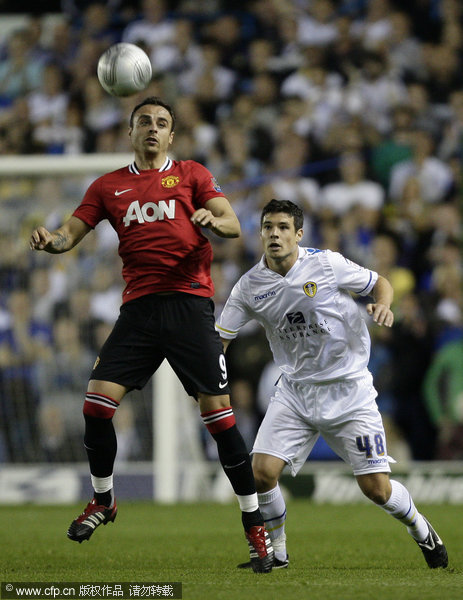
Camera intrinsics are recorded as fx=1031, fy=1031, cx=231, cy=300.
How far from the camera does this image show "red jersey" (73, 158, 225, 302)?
19.7 feet

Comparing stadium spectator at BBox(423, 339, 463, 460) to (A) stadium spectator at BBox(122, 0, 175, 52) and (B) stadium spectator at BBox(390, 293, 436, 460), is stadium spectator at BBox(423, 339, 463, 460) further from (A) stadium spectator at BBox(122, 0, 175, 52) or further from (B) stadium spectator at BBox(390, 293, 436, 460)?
(A) stadium spectator at BBox(122, 0, 175, 52)

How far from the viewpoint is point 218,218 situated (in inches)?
226

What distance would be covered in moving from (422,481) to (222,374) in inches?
273

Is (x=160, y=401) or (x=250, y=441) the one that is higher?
(x=160, y=401)

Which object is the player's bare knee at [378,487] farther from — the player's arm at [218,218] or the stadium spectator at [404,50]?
the stadium spectator at [404,50]

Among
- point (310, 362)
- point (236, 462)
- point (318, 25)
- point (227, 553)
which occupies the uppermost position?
point (318, 25)

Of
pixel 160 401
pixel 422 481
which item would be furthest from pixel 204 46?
pixel 422 481

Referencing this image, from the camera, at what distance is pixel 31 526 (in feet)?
30.8

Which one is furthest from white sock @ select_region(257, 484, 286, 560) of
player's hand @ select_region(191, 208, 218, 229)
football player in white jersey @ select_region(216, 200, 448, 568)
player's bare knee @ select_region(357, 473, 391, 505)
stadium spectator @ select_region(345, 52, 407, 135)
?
stadium spectator @ select_region(345, 52, 407, 135)

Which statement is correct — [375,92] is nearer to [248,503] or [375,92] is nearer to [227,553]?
[227,553]

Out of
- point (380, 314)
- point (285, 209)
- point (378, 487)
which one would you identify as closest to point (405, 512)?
point (378, 487)

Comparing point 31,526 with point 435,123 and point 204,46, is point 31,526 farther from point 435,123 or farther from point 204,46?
point 204,46

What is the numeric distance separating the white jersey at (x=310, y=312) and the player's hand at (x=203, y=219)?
0.87 metres

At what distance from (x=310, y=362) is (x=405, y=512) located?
106cm
